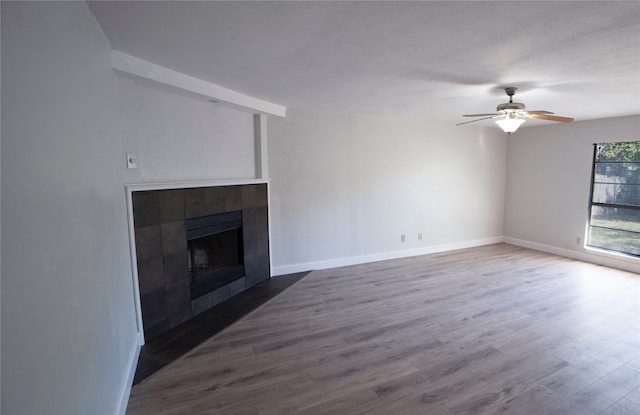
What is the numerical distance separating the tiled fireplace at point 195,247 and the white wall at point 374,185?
1.47 feet

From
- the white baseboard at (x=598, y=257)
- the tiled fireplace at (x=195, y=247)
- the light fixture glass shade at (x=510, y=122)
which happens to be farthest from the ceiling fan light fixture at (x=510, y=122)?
the white baseboard at (x=598, y=257)

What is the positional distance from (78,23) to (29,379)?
1531mm

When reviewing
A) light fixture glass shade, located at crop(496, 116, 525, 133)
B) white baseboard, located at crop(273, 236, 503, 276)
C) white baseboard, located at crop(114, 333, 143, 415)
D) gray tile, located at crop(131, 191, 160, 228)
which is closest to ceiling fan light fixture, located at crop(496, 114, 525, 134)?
light fixture glass shade, located at crop(496, 116, 525, 133)

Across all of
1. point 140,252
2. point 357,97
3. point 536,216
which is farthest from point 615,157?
point 140,252

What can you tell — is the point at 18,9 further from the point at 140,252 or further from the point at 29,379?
the point at 140,252

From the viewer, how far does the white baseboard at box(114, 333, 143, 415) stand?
1895 mm

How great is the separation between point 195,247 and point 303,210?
1573 mm

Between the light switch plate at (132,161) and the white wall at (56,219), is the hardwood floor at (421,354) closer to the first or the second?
the white wall at (56,219)

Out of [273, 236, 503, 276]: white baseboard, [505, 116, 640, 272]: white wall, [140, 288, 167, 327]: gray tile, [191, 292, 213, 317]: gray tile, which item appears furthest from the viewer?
[505, 116, 640, 272]: white wall

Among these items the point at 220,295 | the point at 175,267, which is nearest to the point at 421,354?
the point at 220,295

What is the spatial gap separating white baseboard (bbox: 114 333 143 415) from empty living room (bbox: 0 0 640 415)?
0.8 inches

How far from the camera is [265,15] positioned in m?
1.71

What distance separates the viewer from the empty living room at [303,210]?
1231mm

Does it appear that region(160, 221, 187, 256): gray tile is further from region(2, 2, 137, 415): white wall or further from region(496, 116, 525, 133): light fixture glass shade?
region(496, 116, 525, 133): light fixture glass shade
